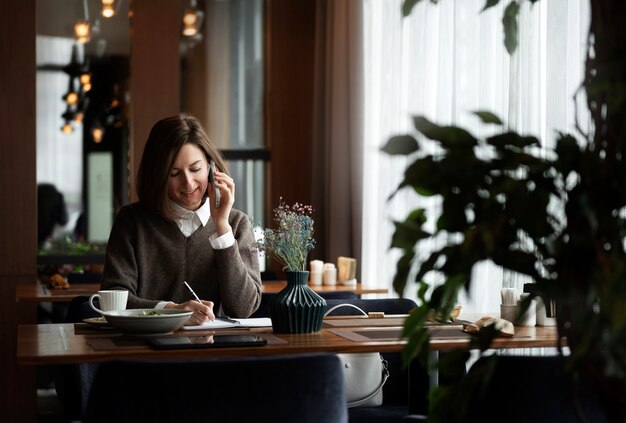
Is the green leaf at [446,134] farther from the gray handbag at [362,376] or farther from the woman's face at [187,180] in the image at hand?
the woman's face at [187,180]

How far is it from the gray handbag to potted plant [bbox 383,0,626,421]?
119 centimetres

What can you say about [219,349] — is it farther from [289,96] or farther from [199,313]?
[289,96]

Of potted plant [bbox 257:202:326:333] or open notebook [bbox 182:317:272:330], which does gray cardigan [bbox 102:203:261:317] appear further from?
potted plant [bbox 257:202:326:333]

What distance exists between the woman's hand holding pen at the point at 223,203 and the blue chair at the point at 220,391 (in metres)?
1.29

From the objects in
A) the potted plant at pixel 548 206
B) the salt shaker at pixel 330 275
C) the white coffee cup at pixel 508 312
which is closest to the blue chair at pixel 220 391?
the potted plant at pixel 548 206

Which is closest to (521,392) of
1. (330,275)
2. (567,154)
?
(567,154)

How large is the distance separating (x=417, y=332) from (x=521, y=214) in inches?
9.2

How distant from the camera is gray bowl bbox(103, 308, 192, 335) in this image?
224 centimetres

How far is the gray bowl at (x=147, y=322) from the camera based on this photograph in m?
2.24

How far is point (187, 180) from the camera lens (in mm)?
2902

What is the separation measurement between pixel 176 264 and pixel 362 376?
0.79 meters

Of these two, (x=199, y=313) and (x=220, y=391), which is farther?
(x=199, y=313)

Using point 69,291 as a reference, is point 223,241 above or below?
above

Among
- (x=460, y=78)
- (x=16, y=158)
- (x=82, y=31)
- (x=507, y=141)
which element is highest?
(x=82, y=31)
